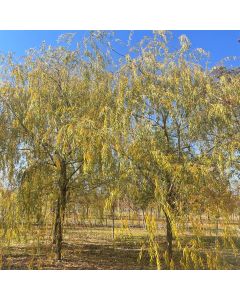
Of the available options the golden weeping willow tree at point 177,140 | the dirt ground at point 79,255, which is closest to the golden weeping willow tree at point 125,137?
the golden weeping willow tree at point 177,140

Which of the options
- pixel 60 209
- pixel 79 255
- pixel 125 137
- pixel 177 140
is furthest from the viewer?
pixel 79 255

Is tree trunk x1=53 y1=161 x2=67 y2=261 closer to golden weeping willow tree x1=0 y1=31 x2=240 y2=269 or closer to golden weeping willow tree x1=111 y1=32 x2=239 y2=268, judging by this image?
golden weeping willow tree x1=0 y1=31 x2=240 y2=269

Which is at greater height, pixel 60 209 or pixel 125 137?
pixel 125 137

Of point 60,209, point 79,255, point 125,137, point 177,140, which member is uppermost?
point 177,140

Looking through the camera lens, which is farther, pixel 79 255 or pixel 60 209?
pixel 79 255

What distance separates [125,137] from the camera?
4.84 metres

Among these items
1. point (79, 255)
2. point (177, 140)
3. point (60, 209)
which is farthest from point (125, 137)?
point (79, 255)

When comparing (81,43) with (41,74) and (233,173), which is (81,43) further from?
(233,173)

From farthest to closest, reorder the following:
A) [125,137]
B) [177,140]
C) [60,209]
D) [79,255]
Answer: [79,255], [177,140], [60,209], [125,137]

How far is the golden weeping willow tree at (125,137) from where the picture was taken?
15.5 feet

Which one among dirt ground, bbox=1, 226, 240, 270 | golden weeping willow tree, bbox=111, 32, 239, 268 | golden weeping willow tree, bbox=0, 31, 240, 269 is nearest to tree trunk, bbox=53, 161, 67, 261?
golden weeping willow tree, bbox=0, 31, 240, 269

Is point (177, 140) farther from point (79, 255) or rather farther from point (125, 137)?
point (79, 255)
